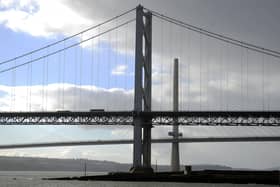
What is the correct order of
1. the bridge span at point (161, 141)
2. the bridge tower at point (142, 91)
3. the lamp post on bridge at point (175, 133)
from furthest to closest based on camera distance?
1. the bridge span at point (161, 141)
2. the lamp post on bridge at point (175, 133)
3. the bridge tower at point (142, 91)

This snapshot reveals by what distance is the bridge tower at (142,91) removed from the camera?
6738cm

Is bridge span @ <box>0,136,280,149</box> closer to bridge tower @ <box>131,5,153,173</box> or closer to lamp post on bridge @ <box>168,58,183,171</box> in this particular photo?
lamp post on bridge @ <box>168,58,183,171</box>

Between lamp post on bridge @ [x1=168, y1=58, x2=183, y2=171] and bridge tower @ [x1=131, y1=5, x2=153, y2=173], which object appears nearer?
bridge tower @ [x1=131, y1=5, x2=153, y2=173]

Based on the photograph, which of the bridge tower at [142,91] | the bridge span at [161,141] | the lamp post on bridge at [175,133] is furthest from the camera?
the bridge span at [161,141]

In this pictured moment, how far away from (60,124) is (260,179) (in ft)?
88.6

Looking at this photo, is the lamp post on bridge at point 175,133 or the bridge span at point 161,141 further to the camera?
the bridge span at point 161,141

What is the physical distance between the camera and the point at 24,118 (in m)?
76.6

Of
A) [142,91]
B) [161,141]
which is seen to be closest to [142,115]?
[142,91]

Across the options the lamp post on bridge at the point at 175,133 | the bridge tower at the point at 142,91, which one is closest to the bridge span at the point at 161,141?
the lamp post on bridge at the point at 175,133

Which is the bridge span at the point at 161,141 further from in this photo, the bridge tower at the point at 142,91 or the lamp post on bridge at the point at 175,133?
the bridge tower at the point at 142,91

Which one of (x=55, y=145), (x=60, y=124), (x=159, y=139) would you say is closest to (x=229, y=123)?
(x=60, y=124)

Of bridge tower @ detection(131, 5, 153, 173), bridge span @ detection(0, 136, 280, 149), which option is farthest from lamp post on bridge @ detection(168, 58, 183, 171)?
bridge tower @ detection(131, 5, 153, 173)

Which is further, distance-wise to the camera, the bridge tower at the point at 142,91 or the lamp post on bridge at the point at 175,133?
the lamp post on bridge at the point at 175,133

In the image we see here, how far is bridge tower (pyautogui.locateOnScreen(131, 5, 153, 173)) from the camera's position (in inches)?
2653
